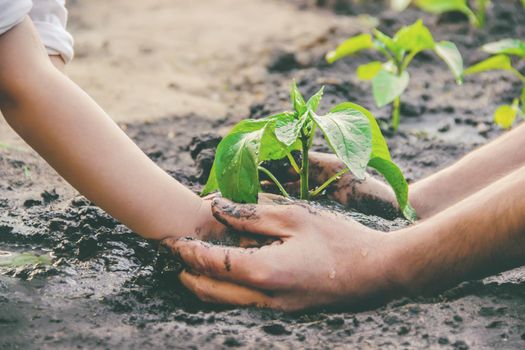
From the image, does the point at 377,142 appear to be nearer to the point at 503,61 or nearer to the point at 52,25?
the point at 52,25

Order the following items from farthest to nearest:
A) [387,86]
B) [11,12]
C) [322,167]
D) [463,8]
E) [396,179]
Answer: [463,8], [387,86], [322,167], [396,179], [11,12]

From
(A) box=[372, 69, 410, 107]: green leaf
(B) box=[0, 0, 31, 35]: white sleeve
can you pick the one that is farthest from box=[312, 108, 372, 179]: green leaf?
(A) box=[372, 69, 410, 107]: green leaf

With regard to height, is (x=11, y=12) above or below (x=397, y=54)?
above

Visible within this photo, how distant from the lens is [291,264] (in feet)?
4.78

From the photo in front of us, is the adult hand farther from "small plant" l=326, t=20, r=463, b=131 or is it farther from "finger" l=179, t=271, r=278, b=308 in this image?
"small plant" l=326, t=20, r=463, b=131

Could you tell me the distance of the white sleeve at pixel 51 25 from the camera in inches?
67.2

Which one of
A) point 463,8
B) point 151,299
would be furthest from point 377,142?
point 463,8

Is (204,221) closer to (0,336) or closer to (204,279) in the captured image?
(204,279)

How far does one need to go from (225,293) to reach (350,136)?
16.5 inches

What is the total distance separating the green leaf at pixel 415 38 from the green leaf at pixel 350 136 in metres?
0.92

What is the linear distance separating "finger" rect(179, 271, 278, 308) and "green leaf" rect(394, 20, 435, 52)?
1.25 metres

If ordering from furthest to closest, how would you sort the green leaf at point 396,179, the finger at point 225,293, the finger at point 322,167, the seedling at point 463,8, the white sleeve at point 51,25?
the seedling at point 463,8 → the finger at point 322,167 → the white sleeve at point 51,25 → the green leaf at point 396,179 → the finger at point 225,293

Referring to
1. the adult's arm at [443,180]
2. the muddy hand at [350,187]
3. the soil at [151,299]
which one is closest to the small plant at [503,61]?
the soil at [151,299]

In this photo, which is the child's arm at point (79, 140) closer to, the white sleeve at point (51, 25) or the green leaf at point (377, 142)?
the white sleeve at point (51, 25)
